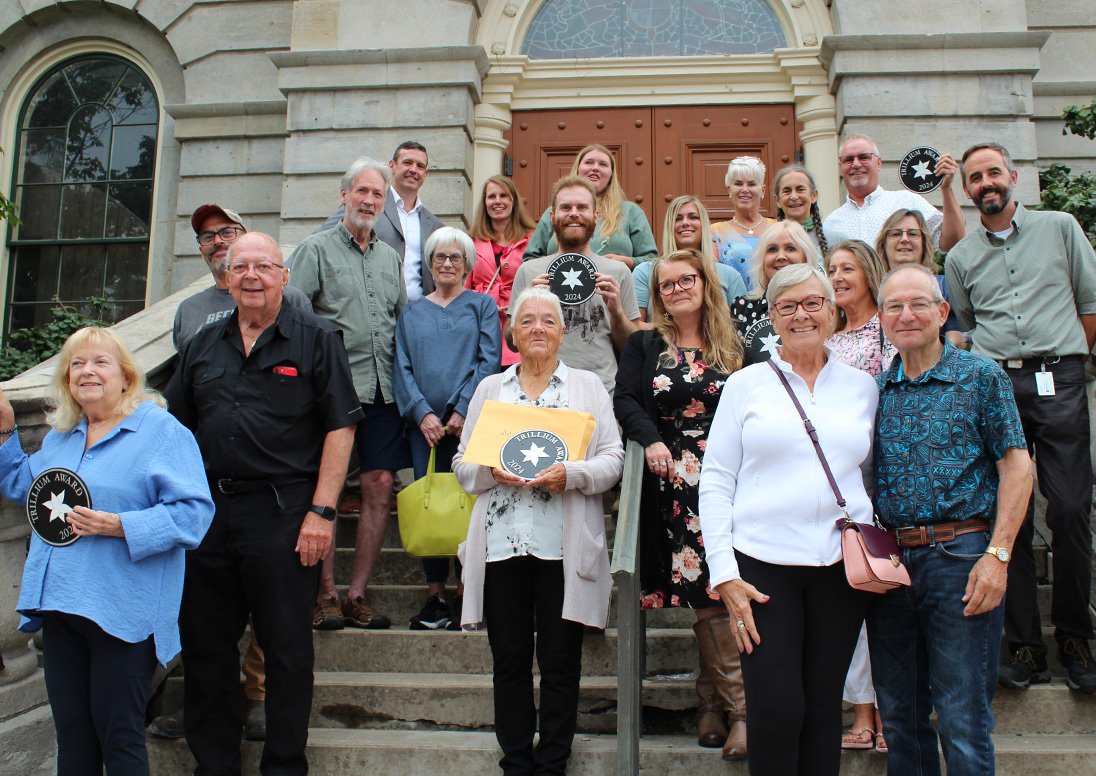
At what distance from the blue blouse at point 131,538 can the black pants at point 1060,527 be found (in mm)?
3381

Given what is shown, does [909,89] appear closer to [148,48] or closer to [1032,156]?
[1032,156]

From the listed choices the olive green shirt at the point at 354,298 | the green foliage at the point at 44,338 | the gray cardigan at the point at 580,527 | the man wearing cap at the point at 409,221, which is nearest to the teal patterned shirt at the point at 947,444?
the gray cardigan at the point at 580,527

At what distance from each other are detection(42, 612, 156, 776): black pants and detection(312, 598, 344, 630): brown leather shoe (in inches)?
51.5

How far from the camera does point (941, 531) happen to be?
10.3 feet

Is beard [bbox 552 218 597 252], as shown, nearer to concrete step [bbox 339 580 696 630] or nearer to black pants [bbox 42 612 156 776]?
concrete step [bbox 339 580 696 630]

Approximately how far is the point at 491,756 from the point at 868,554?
1.91 metres

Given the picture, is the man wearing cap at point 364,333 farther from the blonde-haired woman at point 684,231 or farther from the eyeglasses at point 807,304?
the eyeglasses at point 807,304

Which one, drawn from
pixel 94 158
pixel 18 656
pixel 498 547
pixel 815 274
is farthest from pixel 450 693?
pixel 94 158

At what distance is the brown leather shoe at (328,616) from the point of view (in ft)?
15.8

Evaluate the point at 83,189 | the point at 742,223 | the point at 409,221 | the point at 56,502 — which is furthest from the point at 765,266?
the point at 83,189

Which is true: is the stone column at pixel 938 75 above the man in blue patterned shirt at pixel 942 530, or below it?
above

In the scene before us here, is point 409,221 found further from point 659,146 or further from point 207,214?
point 659,146

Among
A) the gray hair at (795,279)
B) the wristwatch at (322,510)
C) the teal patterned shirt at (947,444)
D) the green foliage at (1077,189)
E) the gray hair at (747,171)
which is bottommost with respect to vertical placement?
the wristwatch at (322,510)

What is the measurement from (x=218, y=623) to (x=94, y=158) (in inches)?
331
